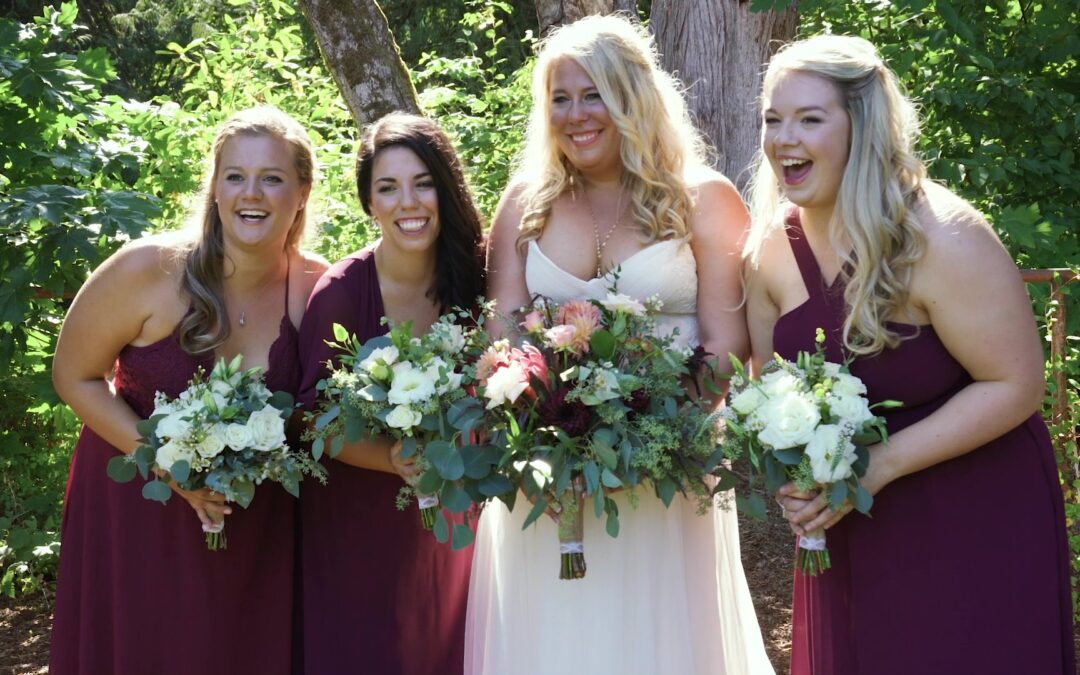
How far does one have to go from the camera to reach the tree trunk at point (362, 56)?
6.82 m

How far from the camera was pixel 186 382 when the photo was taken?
3846 mm

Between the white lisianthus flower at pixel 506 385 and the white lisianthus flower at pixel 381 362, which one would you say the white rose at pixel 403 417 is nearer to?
the white lisianthus flower at pixel 381 362

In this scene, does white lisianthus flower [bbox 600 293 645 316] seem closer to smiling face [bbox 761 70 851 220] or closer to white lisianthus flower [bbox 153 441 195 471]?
smiling face [bbox 761 70 851 220]

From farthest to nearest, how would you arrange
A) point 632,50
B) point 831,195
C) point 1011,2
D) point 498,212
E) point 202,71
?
point 202,71 → point 1011,2 → point 498,212 → point 632,50 → point 831,195

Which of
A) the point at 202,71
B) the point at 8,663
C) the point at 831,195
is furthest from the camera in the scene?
the point at 202,71

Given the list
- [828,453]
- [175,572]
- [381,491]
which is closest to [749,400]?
[828,453]

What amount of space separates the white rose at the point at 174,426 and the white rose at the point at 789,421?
1.66m

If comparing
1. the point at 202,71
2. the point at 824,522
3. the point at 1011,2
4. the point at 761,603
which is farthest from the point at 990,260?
the point at 202,71

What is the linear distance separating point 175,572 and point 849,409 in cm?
229

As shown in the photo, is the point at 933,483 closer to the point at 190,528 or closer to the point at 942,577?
the point at 942,577

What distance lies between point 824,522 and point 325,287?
5.92 ft

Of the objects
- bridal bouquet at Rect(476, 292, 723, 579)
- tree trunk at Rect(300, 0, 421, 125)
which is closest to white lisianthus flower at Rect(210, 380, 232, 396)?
bridal bouquet at Rect(476, 292, 723, 579)

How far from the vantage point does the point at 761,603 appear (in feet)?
19.5

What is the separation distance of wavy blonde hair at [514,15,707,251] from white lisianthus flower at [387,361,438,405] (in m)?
0.79
